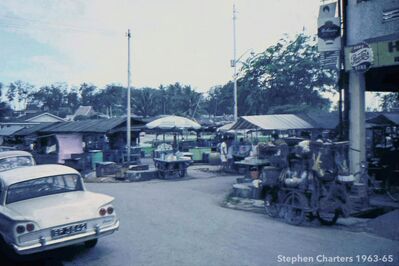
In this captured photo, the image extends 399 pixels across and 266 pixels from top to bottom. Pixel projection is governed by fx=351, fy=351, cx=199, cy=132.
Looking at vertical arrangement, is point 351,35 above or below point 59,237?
above

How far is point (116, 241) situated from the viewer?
23.3ft

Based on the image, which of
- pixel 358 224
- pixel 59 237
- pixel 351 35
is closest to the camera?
pixel 59 237

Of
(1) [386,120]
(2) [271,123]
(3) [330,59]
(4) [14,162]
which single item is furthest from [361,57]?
(4) [14,162]

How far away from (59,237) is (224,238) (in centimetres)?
313

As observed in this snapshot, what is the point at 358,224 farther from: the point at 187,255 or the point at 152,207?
the point at 152,207

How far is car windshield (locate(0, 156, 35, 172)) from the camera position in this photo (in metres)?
12.0

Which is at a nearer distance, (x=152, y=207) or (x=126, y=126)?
(x=152, y=207)

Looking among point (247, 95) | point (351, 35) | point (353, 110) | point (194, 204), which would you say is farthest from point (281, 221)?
point (247, 95)

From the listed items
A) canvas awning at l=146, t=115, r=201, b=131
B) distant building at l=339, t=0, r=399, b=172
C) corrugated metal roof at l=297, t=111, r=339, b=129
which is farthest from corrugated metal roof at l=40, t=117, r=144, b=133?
distant building at l=339, t=0, r=399, b=172

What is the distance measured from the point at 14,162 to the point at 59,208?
300 inches

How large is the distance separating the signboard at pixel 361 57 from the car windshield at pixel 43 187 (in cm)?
838

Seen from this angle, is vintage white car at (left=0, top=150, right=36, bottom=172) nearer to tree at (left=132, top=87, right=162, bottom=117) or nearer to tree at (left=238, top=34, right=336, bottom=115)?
tree at (left=238, top=34, right=336, bottom=115)

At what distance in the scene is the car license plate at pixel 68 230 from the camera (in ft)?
18.4

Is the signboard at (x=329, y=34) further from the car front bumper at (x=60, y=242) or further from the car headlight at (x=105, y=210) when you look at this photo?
the car front bumper at (x=60, y=242)
